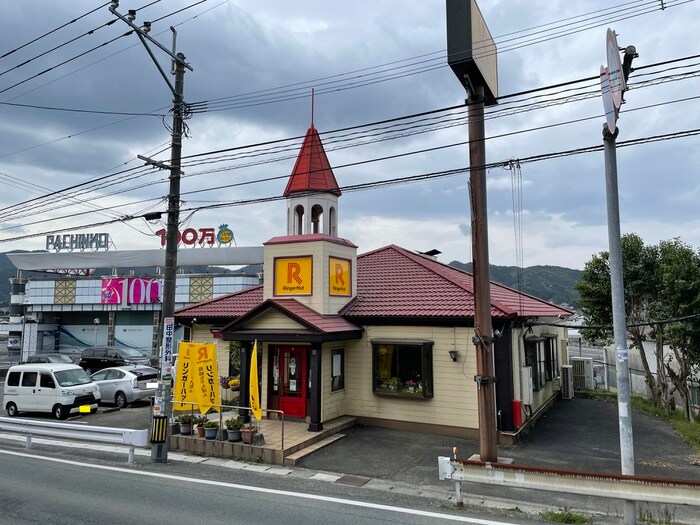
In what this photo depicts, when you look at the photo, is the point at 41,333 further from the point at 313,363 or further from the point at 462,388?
the point at 462,388

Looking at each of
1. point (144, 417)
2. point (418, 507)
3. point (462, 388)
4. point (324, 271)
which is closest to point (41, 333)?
point (144, 417)

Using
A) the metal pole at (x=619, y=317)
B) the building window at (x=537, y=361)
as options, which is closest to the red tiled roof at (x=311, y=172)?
the building window at (x=537, y=361)

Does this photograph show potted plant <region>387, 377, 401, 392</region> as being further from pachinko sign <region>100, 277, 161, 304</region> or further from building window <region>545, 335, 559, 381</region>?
pachinko sign <region>100, 277, 161, 304</region>

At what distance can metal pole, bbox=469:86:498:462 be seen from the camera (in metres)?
10.3

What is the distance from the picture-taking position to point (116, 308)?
39781mm

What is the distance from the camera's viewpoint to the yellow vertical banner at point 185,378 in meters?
12.8

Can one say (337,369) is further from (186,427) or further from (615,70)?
(615,70)

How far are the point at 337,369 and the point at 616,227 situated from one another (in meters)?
9.36

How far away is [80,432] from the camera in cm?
1235

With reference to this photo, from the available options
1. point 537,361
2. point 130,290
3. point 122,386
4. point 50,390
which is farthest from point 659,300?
point 130,290

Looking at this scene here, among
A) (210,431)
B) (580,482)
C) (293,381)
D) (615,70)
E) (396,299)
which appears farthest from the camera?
(396,299)

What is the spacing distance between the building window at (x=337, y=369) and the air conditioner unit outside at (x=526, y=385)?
17.7 ft

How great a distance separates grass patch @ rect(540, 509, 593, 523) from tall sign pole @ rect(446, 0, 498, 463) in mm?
2464

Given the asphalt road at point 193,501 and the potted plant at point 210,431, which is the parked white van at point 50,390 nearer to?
the asphalt road at point 193,501
